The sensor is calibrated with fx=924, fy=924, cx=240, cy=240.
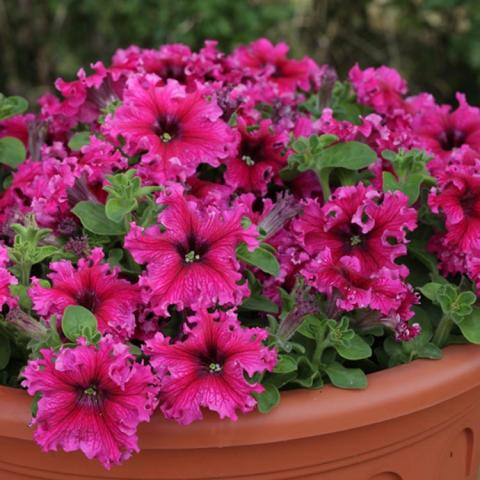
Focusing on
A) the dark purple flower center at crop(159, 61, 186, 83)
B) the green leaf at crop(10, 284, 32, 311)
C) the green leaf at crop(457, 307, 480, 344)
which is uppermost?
the dark purple flower center at crop(159, 61, 186, 83)

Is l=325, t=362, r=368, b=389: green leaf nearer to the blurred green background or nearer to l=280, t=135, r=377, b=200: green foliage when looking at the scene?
l=280, t=135, r=377, b=200: green foliage

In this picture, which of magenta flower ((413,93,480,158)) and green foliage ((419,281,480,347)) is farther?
magenta flower ((413,93,480,158))

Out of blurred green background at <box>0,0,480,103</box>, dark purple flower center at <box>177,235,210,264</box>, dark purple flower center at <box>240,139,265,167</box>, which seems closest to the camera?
dark purple flower center at <box>177,235,210,264</box>

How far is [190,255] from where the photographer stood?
3.37 feet

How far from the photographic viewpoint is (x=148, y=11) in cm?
319

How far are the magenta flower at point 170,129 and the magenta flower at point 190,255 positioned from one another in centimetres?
12

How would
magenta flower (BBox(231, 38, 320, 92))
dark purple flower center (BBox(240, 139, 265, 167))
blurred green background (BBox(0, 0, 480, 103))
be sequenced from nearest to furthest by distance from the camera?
dark purple flower center (BBox(240, 139, 265, 167)), magenta flower (BBox(231, 38, 320, 92)), blurred green background (BBox(0, 0, 480, 103))

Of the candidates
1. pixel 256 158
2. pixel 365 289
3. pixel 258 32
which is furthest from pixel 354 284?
pixel 258 32

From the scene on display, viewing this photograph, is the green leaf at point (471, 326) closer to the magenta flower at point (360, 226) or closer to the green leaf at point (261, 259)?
the magenta flower at point (360, 226)

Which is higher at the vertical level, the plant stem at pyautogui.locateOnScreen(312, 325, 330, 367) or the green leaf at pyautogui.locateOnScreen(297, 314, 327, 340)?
the green leaf at pyautogui.locateOnScreen(297, 314, 327, 340)

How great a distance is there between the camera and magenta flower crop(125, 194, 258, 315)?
1.00 m

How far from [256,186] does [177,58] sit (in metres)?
0.34

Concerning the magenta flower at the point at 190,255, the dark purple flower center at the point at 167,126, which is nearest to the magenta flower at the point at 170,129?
the dark purple flower center at the point at 167,126

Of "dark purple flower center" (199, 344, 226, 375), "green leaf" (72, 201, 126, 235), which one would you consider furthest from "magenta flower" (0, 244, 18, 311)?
"dark purple flower center" (199, 344, 226, 375)
